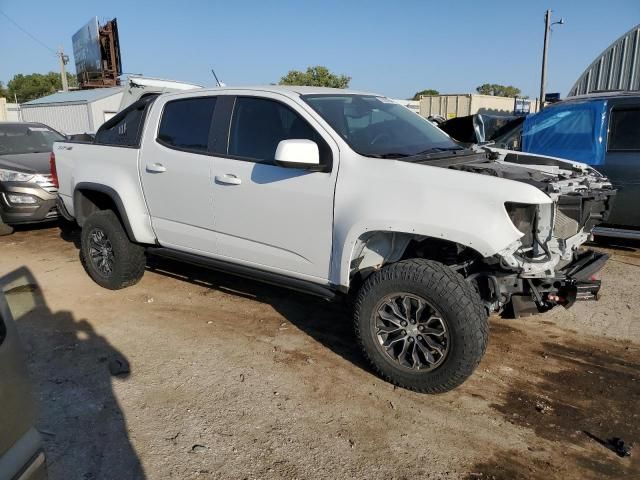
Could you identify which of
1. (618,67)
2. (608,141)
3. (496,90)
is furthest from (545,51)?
(496,90)

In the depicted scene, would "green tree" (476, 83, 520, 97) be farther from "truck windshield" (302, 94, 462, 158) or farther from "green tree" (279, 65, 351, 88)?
"truck windshield" (302, 94, 462, 158)

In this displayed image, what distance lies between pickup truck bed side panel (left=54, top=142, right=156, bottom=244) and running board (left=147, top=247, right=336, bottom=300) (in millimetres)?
303

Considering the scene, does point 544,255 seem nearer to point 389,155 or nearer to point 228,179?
point 389,155

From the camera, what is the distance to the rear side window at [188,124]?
4.25m

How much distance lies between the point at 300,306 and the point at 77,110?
82.2ft

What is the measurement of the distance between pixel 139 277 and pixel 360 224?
2945mm

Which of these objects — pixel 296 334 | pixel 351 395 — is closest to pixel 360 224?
pixel 351 395

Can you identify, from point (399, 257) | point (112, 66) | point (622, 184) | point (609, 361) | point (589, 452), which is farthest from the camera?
point (112, 66)

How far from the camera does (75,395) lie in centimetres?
332

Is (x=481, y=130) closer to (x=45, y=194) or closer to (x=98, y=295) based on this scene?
(x=98, y=295)

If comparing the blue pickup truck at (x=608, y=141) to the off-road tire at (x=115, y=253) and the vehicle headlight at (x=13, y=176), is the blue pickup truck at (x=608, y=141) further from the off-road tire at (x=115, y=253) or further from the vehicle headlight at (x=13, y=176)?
the vehicle headlight at (x=13, y=176)

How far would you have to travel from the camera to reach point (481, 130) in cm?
750

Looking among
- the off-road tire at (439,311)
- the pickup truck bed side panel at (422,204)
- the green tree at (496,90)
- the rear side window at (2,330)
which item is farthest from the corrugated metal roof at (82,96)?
the green tree at (496,90)

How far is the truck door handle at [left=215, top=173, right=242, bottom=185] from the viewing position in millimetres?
3891
